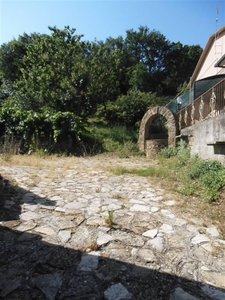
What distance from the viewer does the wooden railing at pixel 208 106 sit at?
5566mm

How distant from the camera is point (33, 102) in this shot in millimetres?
11734

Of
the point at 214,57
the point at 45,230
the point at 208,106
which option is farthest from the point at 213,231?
the point at 214,57

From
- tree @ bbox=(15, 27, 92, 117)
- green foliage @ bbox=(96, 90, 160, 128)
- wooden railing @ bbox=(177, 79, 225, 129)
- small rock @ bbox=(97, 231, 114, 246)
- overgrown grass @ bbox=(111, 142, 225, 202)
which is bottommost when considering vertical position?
small rock @ bbox=(97, 231, 114, 246)

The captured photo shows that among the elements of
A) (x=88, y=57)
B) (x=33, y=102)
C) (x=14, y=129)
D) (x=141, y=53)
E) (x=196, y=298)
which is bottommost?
(x=196, y=298)

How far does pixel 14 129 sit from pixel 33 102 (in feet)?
10.9

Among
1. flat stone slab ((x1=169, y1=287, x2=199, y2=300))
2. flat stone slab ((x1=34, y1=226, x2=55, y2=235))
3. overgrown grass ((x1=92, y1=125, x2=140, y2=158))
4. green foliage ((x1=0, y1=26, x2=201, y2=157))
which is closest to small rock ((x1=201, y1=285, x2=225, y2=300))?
flat stone slab ((x1=169, y1=287, x2=199, y2=300))

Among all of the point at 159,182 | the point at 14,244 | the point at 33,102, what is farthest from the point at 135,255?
the point at 33,102

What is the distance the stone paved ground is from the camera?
1563 millimetres

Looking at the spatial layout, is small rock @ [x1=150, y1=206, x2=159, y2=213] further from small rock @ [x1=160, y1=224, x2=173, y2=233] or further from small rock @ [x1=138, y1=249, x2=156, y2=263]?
small rock @ [x1=138, y1=249, x2=156, y2=263]

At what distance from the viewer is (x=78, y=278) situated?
166 centimetres

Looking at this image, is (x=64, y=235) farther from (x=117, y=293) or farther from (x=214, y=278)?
(x=214, y=278)

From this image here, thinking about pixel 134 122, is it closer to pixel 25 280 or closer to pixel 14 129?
pixel 14 129

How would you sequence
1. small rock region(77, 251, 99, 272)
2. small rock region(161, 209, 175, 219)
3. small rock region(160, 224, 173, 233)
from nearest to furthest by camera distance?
small rock region(77, 251, 99, 272) → small rock region(160, 224, 173, 233) → small rock region(161, 209, 175, 219)

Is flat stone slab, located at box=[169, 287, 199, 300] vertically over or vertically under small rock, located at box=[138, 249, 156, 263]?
under
